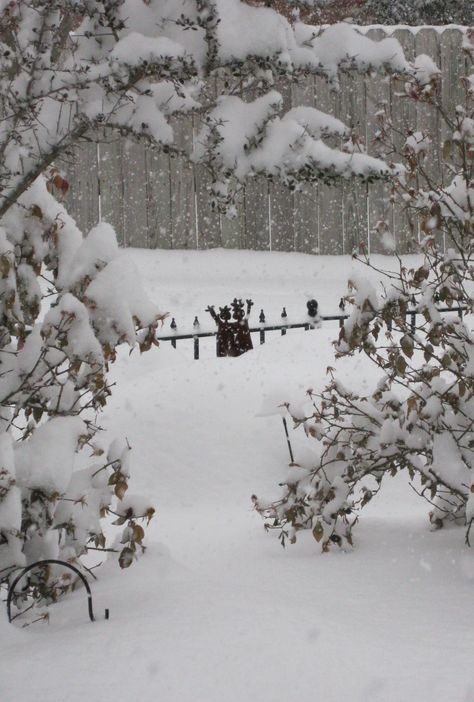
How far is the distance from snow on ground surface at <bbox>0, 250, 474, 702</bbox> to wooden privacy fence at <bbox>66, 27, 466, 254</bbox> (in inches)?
220

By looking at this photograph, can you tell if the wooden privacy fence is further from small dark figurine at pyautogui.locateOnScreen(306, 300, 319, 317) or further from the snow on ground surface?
the snow on ground surface

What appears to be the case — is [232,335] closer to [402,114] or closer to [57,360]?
[57,360]

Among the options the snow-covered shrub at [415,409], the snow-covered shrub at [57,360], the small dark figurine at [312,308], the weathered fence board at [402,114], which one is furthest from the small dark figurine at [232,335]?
the snow-covered shrub at [57,360]

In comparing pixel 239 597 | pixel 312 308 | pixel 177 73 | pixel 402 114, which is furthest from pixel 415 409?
pixel 402 114

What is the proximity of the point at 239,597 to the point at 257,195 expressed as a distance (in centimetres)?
942

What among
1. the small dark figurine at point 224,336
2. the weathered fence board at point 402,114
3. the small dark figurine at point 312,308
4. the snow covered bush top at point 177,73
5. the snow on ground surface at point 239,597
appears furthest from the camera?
the weathered fence board at point 402,114

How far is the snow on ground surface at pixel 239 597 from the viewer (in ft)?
9.71

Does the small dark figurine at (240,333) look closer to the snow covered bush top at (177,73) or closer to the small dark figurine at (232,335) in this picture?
the small dark figurine at (232,335)

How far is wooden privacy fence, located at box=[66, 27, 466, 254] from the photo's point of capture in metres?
12.5

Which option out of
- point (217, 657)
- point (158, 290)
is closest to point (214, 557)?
point (217, 657)

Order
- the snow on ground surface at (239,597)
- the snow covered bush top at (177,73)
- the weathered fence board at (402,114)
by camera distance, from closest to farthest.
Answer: the snow on ground surface at (239,597) < the snow covered bush top at (177,73) < the weathered fence board at (402,114)

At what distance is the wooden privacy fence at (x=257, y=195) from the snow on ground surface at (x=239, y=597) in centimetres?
559

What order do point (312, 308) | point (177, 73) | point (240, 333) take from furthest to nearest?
point (312, 308)
point (240, 333)
point (177, 73)

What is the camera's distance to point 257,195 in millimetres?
12625
